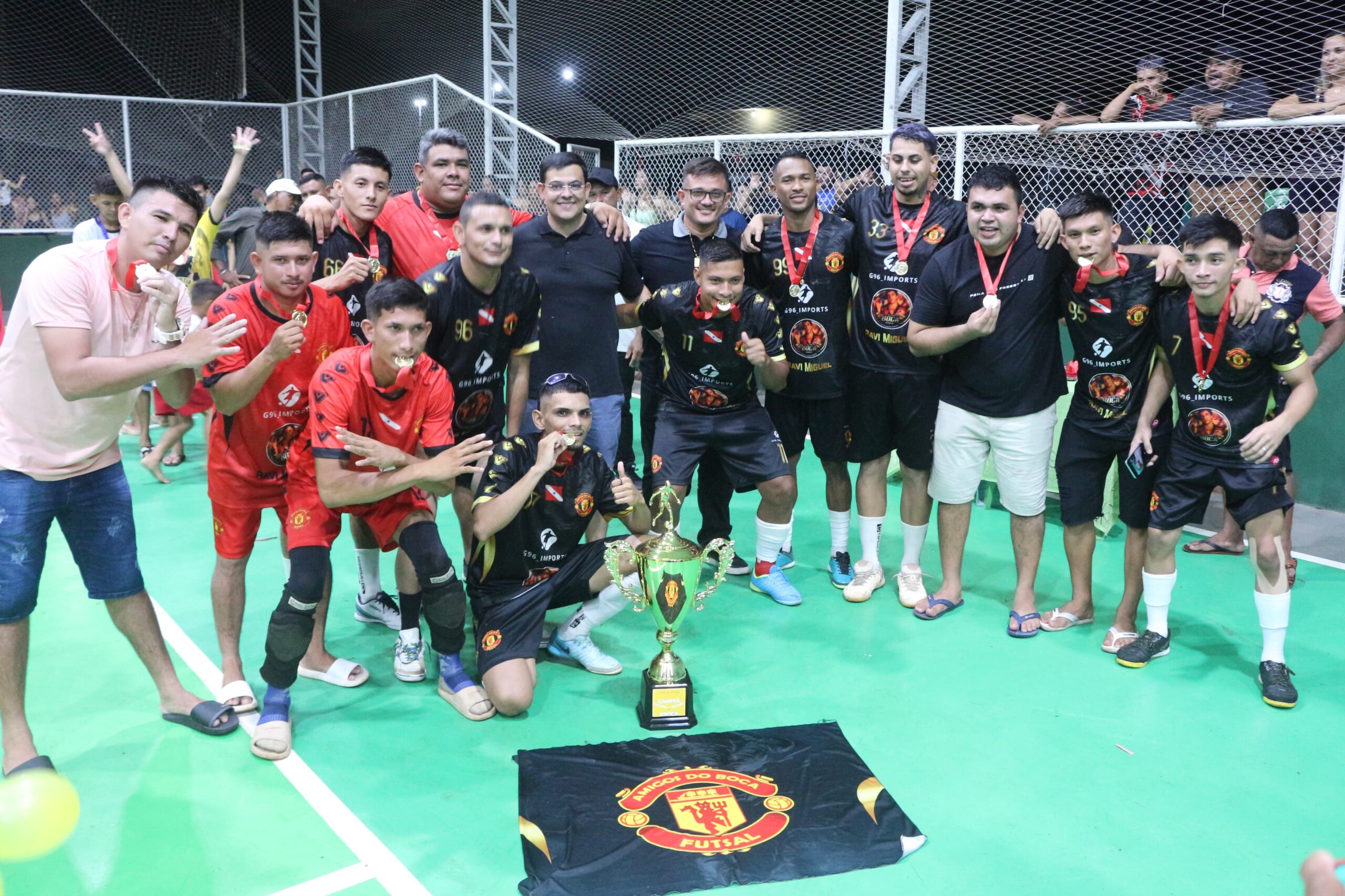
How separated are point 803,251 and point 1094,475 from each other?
5.38 ft

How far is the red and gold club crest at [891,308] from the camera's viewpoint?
4.65 m

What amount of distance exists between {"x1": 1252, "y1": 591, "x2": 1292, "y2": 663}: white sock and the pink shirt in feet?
13.4

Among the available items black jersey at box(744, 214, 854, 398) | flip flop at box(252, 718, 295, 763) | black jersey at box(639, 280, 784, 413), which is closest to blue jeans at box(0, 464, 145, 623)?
flip flop at box(252, 718, 295, 763)

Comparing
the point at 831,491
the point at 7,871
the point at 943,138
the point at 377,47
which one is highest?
the point at 377,47

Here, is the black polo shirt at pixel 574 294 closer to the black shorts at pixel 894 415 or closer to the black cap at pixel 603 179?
the black shorts at pixel 894 415

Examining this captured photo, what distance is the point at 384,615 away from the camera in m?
4.52

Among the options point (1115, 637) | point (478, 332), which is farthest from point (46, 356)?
point (1115, 637)

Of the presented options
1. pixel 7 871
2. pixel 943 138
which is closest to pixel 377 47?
pixel 943 138

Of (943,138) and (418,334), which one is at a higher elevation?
(943,138)

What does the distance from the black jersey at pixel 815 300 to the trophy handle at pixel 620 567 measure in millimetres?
1511

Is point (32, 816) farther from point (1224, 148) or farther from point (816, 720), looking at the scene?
point (1224, 148)

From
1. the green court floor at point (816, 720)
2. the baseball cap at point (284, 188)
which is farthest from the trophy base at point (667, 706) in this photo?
the baseball cap at point (284, 188)

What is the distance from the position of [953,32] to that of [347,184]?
24.0ft

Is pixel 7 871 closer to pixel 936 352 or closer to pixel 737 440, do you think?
pixel 737 440
